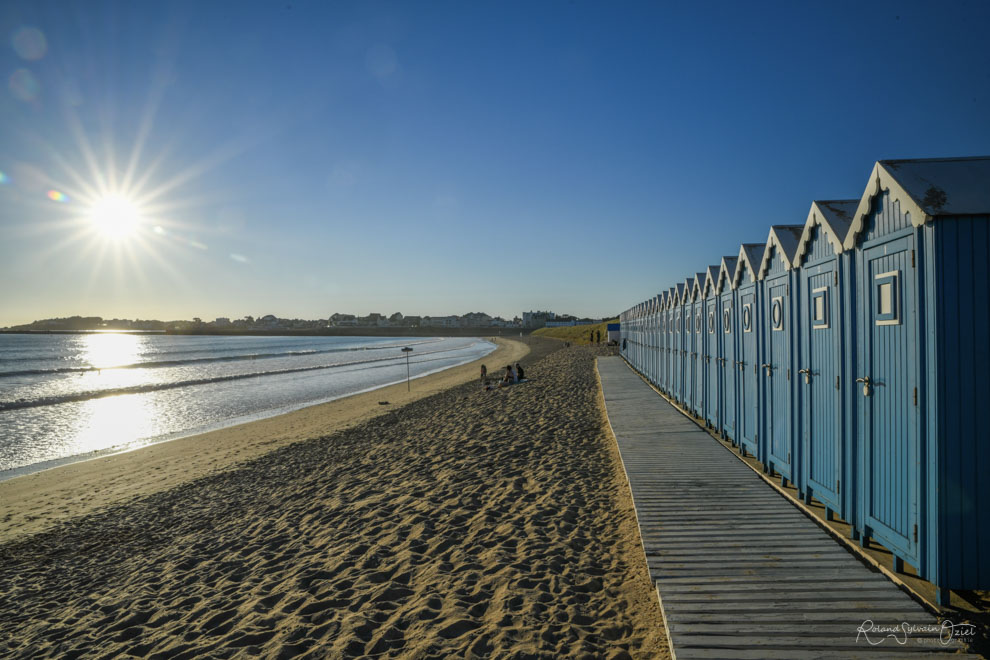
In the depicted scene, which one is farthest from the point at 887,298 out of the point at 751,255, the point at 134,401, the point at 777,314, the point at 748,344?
the point at 134,401

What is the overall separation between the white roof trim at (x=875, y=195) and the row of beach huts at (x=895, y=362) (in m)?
0.01

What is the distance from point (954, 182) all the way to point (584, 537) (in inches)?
165

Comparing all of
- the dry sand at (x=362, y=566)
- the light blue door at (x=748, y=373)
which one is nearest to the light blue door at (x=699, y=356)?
the light blue door at (x=748, y=373)

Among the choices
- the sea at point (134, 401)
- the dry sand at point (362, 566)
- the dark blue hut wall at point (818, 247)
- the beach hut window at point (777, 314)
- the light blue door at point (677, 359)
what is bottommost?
the sea at point (134, 401)

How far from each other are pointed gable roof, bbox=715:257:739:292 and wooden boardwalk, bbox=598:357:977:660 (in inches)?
114

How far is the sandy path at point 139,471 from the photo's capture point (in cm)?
851

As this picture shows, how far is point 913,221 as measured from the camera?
130 inches

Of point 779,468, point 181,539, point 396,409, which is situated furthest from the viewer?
point 396,409

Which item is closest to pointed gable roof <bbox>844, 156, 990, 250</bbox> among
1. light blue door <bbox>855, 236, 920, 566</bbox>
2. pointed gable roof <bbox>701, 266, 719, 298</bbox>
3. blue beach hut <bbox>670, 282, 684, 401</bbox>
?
light blue door <bbox>855, 236, 920, 566</bbox>

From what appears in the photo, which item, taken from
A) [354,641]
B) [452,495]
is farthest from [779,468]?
[354,641]

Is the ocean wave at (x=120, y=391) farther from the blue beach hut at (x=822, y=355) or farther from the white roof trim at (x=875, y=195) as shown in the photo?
the white roof trim at (x=875, y=195)

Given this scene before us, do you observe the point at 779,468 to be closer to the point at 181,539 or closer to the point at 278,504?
the point at 278,504

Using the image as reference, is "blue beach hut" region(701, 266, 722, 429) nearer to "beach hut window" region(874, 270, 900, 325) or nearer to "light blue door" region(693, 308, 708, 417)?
"light blue door" region(693, 308, 708, 417)
